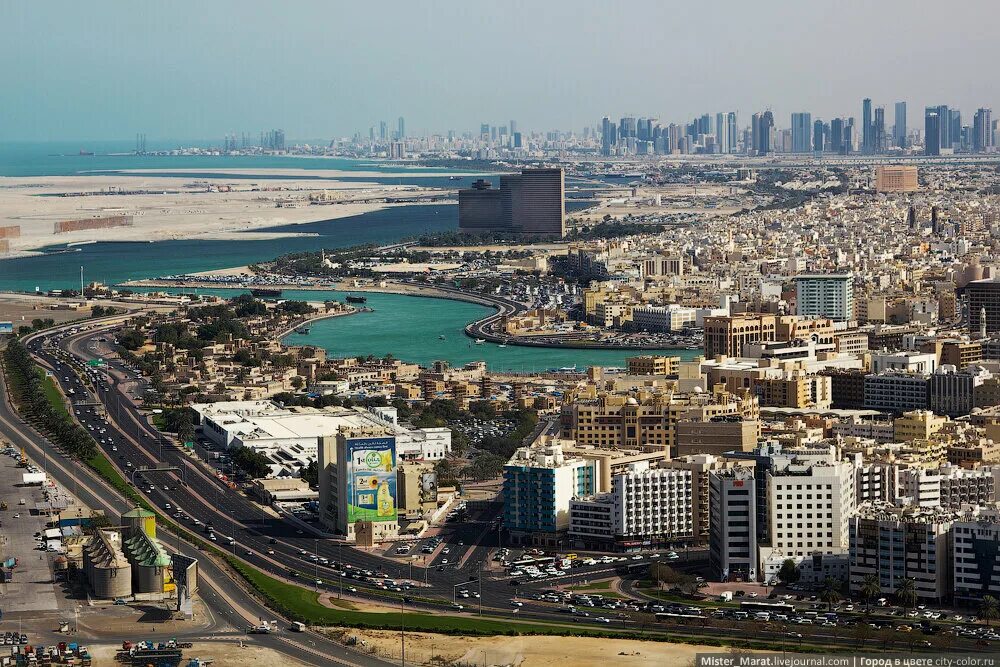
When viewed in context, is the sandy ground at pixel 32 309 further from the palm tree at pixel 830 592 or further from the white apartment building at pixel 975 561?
the white apartment building at pixel 975 561

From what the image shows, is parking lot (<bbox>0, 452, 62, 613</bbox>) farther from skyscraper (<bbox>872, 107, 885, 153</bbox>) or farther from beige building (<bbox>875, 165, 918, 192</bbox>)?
skyscraper (<bbox>872, 107, 885, 153</bbox>)

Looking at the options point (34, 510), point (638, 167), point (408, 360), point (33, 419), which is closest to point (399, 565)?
point (34, 510)

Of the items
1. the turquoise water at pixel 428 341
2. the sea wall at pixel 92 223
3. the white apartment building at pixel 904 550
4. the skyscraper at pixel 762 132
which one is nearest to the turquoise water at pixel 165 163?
the skyscraper at pixel 762 132

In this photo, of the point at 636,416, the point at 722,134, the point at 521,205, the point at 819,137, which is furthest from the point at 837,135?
the point at 636,416

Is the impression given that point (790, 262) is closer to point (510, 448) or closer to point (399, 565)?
point (510, 448)

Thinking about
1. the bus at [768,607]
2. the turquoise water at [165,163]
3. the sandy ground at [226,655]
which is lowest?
the turquoise water at [165,163]

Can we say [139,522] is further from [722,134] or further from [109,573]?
[722,134]
